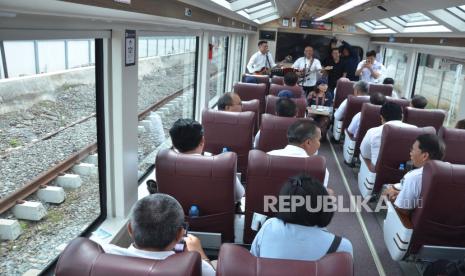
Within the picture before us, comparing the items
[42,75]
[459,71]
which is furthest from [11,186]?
[459,71]

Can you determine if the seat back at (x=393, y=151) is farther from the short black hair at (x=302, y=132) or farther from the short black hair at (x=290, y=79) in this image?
the short black hair at (x=290, y=79)

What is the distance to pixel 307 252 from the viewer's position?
1.67 metres

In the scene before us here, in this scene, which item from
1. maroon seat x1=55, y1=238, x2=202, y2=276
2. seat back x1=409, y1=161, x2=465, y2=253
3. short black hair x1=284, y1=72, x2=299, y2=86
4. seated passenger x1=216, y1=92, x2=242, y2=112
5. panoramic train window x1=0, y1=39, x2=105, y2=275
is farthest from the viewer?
short black hair x1=284, y1=72, x2=299, y2=86

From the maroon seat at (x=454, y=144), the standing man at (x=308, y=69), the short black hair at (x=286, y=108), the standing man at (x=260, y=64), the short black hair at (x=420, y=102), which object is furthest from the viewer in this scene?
the standing man at (x=260, y=64)

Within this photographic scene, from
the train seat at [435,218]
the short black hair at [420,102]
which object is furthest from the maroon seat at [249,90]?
the train seat at [435,218]

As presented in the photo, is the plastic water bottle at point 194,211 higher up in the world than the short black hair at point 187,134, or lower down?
lower down

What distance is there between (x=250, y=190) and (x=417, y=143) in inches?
54.7

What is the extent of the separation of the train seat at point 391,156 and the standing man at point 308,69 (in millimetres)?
4069

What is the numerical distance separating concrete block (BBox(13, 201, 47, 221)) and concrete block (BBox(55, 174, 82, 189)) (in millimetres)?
295

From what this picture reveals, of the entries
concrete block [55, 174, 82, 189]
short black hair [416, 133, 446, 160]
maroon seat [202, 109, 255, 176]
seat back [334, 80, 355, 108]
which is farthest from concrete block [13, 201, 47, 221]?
seat back [334, 80, 355, 108]

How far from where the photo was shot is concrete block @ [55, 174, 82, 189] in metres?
2.57

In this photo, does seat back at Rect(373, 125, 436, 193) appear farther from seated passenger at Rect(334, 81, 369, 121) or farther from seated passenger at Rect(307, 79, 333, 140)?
seated passenger at Rect(307, 79, 333, 140)

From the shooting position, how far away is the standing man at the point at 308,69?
775cm

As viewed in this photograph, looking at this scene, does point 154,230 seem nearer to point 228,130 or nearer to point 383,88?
point 228,130
